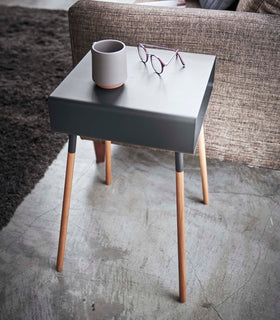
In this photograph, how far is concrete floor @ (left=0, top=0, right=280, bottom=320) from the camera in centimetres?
124

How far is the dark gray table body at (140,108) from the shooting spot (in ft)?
3.41

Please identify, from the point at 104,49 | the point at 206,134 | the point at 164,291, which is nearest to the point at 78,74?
the point at 104,49

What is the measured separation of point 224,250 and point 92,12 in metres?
0.90

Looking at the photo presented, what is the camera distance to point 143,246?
4.64 feet

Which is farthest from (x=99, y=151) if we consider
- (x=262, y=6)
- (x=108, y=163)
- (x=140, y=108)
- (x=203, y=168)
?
(x=262, y=6)

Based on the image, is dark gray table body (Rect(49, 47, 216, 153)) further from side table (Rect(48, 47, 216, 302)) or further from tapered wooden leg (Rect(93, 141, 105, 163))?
tapered wooden leg (Rect(93, 141, 105, 163))

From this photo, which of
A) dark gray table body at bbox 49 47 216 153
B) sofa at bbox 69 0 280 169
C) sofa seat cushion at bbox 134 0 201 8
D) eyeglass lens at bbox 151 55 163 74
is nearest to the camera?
dark gray table body at bbox 49 47 216 153

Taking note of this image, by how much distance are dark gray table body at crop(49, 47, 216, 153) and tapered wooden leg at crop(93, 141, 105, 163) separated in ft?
1.71

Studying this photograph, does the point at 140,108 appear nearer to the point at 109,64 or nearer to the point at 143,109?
the point at 143,109

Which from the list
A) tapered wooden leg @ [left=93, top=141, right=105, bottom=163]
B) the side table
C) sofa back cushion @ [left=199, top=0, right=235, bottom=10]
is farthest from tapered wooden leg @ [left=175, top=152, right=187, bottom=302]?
sofa back cushion @ [left=199, top=0, right=235, bottom=10]

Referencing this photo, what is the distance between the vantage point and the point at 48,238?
145 centimetres

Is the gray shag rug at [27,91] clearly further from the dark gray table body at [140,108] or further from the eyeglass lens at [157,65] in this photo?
the eyeglass lens at [157,65]

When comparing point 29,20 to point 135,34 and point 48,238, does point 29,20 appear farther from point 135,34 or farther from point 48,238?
point 48,238

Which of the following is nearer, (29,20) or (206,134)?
(206,134)
